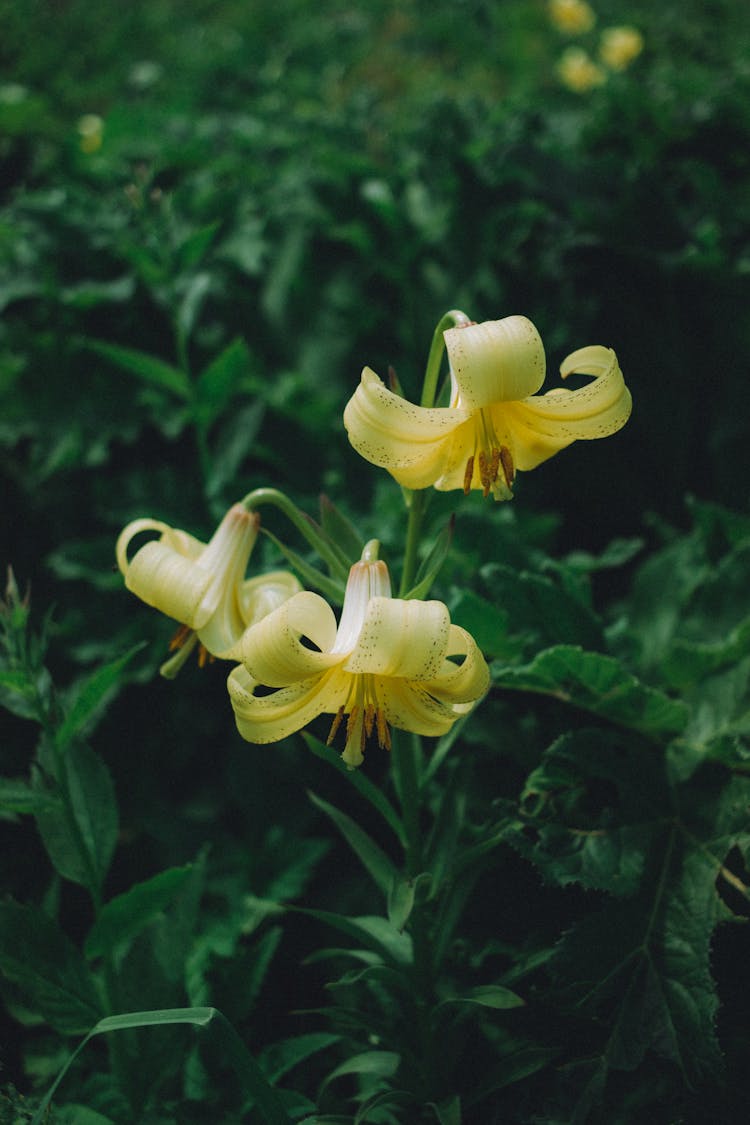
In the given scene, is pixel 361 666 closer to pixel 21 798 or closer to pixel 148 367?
pixel 21 798

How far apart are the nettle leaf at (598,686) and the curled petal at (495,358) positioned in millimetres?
540

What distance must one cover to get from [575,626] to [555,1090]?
2.28 ft

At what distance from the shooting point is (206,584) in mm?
1208

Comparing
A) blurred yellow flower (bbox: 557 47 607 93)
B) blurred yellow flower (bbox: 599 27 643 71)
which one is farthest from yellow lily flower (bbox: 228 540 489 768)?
blurred yellow flower (bbox: 599 27 643 71)

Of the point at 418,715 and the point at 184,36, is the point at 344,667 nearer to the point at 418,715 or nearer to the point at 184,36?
the point at 418,715

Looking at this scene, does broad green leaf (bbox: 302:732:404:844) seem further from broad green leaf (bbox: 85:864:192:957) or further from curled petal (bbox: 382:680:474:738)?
broad green leaf (bbox: 85:864:192:957)

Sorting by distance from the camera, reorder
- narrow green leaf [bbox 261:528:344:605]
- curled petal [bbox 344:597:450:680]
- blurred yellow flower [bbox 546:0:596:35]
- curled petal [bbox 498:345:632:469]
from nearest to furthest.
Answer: curled petal [bbox 344:597:450:680] < curled petal [bbox 498:345:632:469] < narrow green leaf [bbox 261:528:344:605] < blurred yellow flower [bbox 546:0:596:35]

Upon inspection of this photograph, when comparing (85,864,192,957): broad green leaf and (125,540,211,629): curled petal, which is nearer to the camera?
(125,540,211,629): curled petal

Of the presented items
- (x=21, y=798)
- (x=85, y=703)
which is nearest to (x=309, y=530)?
(x=85, y=703)

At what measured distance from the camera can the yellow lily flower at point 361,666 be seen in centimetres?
97

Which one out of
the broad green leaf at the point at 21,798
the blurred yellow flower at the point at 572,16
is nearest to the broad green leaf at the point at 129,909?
the broad green leaf at the point at 21,798

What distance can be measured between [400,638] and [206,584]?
1.14 feet

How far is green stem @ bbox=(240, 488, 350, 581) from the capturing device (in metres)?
1.19

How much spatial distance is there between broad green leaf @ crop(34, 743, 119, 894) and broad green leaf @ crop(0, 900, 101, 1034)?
81 mm
